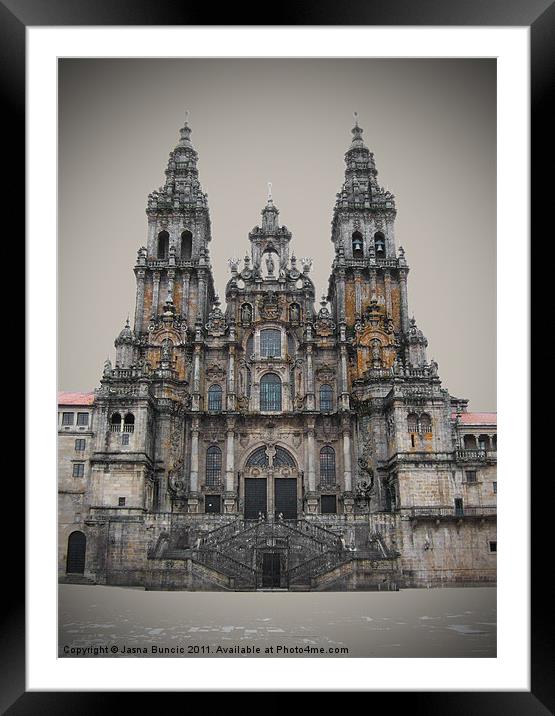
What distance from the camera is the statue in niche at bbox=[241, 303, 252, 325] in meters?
29.9

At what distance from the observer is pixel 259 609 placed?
15.4 metres

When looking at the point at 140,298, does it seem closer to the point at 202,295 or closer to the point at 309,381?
the point at 202,295

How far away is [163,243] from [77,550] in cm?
1728

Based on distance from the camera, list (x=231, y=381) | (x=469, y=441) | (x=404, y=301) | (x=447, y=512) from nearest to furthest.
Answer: (x=447, y=512), (x=469, y=441), (x=231, y=381), (x=404, y=301)

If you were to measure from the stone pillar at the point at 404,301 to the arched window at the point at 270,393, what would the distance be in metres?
6.34

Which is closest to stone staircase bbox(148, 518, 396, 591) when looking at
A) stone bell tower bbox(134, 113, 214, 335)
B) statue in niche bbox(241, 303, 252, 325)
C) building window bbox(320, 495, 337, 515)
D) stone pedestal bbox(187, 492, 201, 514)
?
stone pedestal bbox(187, 492, 201, 514)

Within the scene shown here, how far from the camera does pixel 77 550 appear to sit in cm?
1833

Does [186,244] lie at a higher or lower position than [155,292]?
higher

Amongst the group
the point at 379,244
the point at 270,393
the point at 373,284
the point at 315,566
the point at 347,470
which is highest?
the point at 379,244

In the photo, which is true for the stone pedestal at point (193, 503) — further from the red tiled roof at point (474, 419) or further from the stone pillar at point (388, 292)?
the stone pillar at point (388, 292)

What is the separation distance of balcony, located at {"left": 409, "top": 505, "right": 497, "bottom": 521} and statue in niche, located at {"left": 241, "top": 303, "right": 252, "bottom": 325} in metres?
11.1

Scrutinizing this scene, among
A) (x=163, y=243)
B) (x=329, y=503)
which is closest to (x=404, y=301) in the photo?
(x=329, y=503)

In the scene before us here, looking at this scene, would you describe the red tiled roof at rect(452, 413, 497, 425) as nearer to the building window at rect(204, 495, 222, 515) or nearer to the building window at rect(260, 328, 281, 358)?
the building window at rect(260, 328, 281, 358)
